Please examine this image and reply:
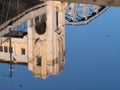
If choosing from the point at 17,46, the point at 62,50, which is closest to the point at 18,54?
the point at 17,46

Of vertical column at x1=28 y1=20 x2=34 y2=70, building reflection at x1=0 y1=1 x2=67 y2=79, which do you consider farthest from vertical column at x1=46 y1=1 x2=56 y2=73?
vertical column at x1=28 y1=20 x2=34 y2=70

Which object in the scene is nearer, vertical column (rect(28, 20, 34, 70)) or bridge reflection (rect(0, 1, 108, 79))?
bridge reflection (rect(0, 1, 108, 79))

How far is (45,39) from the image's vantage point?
7.69 m

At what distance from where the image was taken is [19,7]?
26.1 ft

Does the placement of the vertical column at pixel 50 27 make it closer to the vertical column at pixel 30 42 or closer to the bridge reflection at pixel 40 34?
the bridge reflection at pixel 40 34

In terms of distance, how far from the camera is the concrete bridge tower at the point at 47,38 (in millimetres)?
7297

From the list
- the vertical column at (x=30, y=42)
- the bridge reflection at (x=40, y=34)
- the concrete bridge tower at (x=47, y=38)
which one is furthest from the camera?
the vertical column at (x=30, y=42)

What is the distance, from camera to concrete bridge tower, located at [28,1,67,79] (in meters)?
7.30

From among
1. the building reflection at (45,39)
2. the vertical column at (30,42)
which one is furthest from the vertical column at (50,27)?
the vertical column at (30,42)

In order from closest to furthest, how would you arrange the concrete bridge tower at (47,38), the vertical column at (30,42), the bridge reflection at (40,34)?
the bridge reflection at (40,34)
the concrete bridge tower at (47,38)
the vertical column at (30,42)

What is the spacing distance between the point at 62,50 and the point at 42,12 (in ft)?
2.85

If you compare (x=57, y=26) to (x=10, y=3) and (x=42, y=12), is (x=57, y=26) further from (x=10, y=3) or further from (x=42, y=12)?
(x=10, y=3)

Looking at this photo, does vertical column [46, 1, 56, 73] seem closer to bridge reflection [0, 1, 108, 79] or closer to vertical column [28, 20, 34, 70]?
bridge reflection [0, 1, 108, 79]

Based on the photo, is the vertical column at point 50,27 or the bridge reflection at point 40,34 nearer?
the bridge reflection at point 40,34
